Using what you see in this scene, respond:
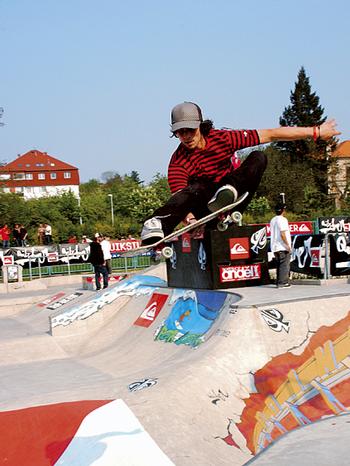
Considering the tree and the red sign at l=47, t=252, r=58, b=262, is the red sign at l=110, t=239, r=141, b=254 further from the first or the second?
the tree

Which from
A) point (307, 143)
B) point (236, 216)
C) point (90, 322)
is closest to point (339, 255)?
point (236, 216)

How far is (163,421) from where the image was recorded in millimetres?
5496

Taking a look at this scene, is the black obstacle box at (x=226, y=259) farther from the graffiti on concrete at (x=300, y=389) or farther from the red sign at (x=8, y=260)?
the red sign at (x=8, y=260)

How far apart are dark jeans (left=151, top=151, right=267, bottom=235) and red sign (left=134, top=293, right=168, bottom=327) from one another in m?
2.16

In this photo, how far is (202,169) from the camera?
833 cm

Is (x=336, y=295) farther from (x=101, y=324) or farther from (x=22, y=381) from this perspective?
(x=101, y=324)

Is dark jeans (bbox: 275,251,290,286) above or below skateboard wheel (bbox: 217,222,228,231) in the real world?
below

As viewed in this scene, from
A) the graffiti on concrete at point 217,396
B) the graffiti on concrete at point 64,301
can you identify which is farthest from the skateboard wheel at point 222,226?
the graffiti on concrete at point 64,301

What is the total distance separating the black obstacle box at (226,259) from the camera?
31.5 ft

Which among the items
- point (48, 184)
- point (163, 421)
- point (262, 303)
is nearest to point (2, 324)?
point (262, 303)

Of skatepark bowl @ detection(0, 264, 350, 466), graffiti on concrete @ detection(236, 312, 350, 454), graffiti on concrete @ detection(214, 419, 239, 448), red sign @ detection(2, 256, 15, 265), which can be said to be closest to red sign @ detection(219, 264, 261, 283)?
skatepark bowl @ detection(0, 264, 350, 466)

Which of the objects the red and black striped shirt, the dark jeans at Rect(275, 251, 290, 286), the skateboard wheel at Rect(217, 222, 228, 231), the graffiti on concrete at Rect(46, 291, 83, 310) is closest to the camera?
the red and black striped shirt

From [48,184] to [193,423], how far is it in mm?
109558

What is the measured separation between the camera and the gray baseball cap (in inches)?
312
